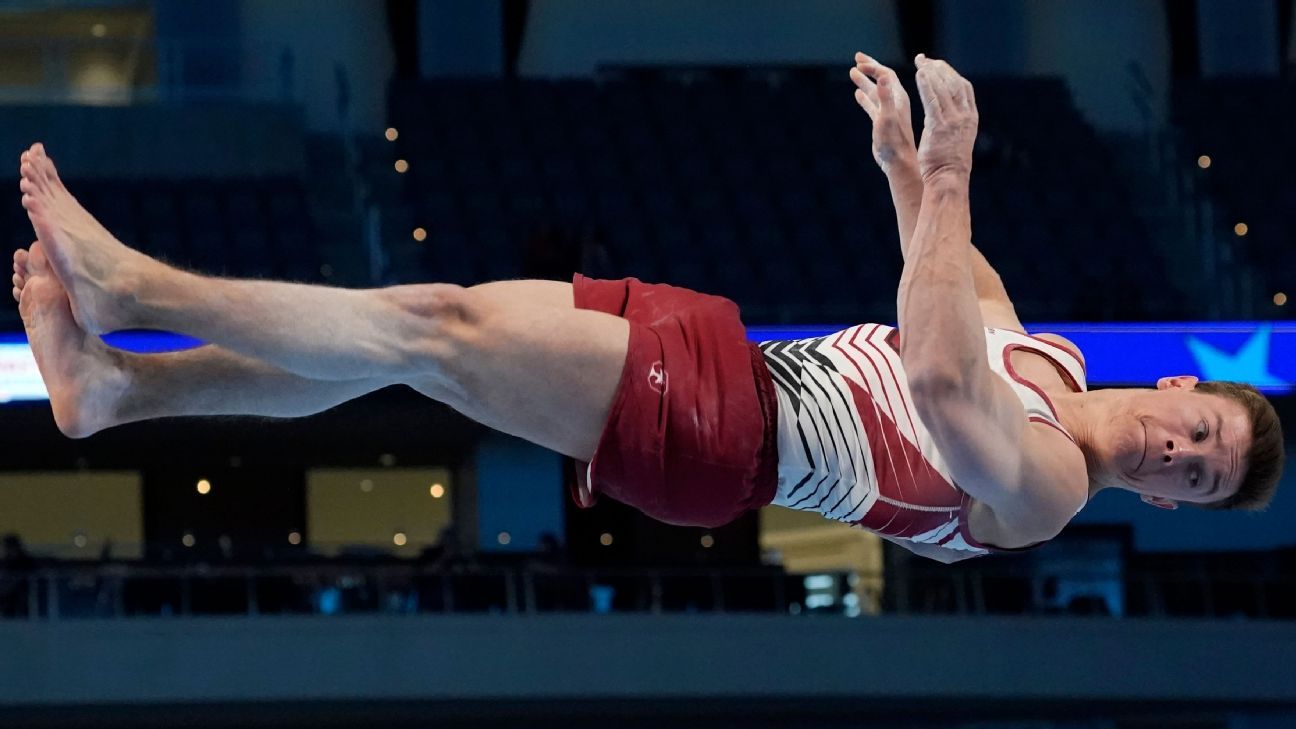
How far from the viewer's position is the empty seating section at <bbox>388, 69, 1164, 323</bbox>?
10.6 metres

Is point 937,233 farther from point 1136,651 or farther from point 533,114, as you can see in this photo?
point 533,114

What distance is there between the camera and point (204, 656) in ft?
28.0

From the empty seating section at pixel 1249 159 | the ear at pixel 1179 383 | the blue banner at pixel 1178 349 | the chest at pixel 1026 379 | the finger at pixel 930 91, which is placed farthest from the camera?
the empty seating section at pixel 1249 159

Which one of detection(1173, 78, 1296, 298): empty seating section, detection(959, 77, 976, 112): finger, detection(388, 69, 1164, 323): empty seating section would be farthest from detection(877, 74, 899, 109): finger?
detection(1173, 78, 1296, 298): empty seating section

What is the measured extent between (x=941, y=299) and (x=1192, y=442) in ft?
2.21

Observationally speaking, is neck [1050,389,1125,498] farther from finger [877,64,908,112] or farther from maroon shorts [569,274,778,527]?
finger [877,64,908,112]

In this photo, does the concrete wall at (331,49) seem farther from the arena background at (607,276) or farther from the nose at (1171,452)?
the nose at (1171,452)

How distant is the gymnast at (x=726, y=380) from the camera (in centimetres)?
308

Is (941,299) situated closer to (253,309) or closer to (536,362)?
(536,362)

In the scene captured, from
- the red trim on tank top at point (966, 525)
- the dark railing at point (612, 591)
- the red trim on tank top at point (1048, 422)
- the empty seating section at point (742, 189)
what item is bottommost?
the dark railing at point (612, 591)

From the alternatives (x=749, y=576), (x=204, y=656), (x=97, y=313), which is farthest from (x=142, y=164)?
(x=97, y=313)

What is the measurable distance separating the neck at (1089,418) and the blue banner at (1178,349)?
5895 mm

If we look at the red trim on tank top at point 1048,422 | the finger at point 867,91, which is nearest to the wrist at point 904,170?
the finger at point 867,91

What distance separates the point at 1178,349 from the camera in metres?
9.79
